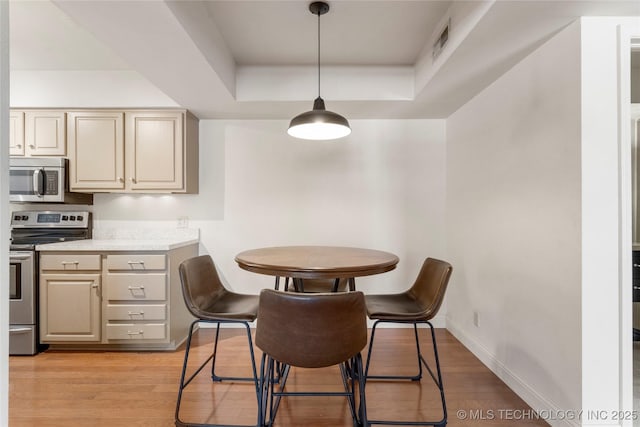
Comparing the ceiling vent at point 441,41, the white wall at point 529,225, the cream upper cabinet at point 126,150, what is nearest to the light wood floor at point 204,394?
the white wall at point 529,225

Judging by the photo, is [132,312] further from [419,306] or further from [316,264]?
[419,306]

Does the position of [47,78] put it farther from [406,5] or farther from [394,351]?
[394,351]

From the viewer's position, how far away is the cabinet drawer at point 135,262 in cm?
277

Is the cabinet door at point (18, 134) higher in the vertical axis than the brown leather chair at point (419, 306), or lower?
higher

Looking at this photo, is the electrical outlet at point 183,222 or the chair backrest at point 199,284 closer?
the chair backrest at point 199,284

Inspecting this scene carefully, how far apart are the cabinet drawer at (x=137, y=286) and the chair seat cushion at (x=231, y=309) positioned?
0.90 metres

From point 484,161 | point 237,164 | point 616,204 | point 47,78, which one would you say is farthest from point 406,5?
point 47,78

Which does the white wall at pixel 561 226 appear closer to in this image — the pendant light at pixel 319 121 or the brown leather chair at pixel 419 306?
the brown leather chair at pixel 419 306

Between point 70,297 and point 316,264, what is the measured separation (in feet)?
7.79

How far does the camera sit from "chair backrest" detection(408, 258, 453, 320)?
73.2 inches

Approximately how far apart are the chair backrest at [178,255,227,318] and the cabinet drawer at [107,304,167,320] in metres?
0.94

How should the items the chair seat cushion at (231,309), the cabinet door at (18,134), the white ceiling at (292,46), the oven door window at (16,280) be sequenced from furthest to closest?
the cabinet door at (18,134) → the oven door window at (16,280) → the chair seat cushion at (231,309) → the white ceiling at (292,46)

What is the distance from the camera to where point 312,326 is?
137 cm

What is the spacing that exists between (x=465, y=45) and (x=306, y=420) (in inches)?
92.0
